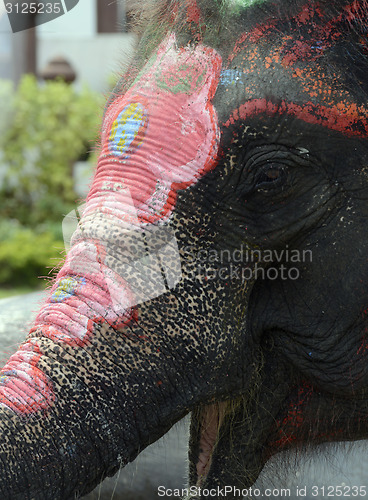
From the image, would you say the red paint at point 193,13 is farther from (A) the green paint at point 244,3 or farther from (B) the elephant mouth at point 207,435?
(B) the elephant mouth at point 207,435

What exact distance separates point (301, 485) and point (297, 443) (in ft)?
2.70

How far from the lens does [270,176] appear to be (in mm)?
1463

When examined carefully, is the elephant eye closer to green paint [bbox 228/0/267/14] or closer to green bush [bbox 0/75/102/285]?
green paint [bbox 228/0/267/14]

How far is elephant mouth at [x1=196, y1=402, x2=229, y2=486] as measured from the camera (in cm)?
159

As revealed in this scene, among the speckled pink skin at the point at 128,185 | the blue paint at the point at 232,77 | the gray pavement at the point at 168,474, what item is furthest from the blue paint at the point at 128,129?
the gray pavement at the point at 168,474

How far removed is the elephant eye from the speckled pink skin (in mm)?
98

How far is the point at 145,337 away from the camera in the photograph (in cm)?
138

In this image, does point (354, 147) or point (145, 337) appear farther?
point (354, 147)

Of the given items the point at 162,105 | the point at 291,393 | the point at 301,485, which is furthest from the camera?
the point at 301,485

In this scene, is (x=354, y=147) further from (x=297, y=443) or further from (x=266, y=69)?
(x=297, y=443)

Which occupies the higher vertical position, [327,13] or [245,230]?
[327,13]

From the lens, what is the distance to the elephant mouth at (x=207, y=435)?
159 centimetres

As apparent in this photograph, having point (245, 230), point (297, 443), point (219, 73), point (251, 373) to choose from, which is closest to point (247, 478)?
point (297, 443)

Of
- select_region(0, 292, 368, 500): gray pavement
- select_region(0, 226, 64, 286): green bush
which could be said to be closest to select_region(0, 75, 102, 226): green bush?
select_region(0, 226, 64, 286): green bush
